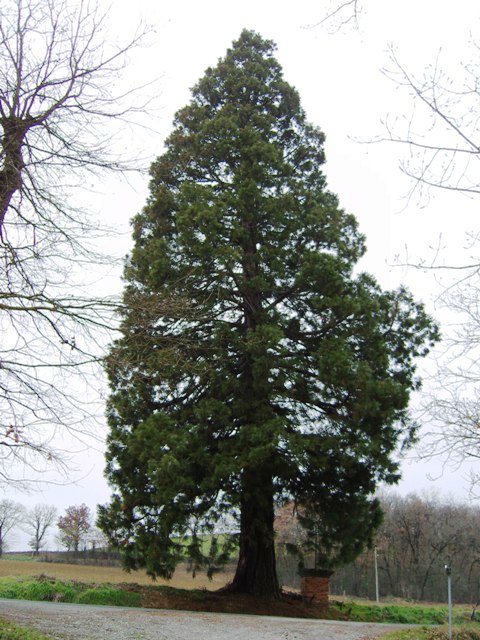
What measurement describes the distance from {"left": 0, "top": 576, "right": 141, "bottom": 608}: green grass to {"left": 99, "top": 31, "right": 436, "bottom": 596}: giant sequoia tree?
74 cm

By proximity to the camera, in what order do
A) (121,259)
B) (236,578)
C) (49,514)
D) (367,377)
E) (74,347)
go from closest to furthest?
(74,347) → (121,259) → (367,377) → (236,578) → (49,514)

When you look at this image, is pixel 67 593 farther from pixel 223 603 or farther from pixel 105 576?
pixel 105 576

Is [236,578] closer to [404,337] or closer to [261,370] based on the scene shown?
[261,370]

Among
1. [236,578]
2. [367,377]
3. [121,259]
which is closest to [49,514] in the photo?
[236,578]

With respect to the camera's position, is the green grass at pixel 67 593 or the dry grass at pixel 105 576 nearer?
the green grass at pixel 67 593

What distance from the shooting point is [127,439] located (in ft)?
38.6

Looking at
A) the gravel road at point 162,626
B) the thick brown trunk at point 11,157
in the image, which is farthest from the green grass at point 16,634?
the thick brown trunk at point 11,157

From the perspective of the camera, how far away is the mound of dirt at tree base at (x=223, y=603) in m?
11.5

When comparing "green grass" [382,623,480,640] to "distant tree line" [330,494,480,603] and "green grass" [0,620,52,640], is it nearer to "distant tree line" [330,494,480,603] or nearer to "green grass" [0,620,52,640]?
"green grass" [0,620,52,640]

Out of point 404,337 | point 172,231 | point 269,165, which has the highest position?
point 269,165

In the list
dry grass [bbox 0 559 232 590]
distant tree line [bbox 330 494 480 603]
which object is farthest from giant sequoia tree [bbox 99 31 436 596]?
distant tree line [bbox 330 494 480 603]

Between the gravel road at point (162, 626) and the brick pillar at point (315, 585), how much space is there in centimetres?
335

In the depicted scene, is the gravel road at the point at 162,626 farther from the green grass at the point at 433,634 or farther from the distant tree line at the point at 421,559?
the distant tree line at the point at 421,559

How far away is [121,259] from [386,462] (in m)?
7.94
